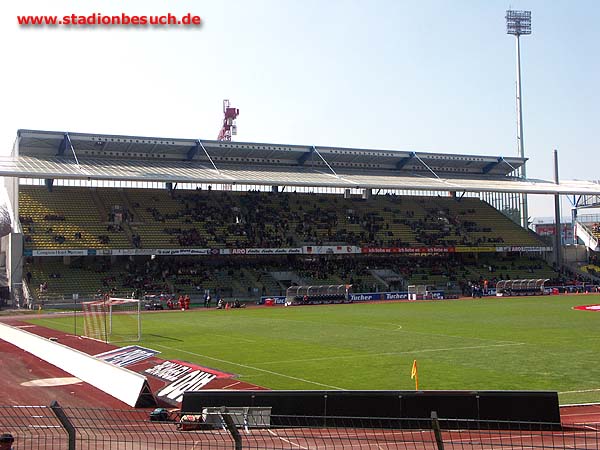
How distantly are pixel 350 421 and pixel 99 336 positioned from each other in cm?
2216

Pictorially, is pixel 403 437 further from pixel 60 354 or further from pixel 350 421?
pixel 60 354

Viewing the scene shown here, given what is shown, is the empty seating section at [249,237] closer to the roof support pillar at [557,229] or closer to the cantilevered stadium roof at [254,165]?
the roof support pillar at [557,229]

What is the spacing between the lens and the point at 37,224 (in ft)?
212

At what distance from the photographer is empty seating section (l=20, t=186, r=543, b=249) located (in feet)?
221

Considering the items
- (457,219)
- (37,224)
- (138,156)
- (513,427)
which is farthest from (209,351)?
(457,219)

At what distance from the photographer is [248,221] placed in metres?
77.1

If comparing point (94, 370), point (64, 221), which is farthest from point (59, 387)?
point (64, 221)

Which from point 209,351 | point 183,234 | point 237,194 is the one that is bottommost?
point 209,351

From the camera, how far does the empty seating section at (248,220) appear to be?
6731 cm

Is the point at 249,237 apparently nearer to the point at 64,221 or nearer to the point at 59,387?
the point at 64,221

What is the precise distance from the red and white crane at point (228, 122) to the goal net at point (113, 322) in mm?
65935

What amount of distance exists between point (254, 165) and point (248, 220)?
20.0ft

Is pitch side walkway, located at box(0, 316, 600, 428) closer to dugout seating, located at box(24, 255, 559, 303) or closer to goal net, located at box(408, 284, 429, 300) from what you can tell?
dugout seating, located at box(24, 255, 559, 303)

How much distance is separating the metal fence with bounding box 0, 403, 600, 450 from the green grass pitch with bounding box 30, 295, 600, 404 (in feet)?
13.6
